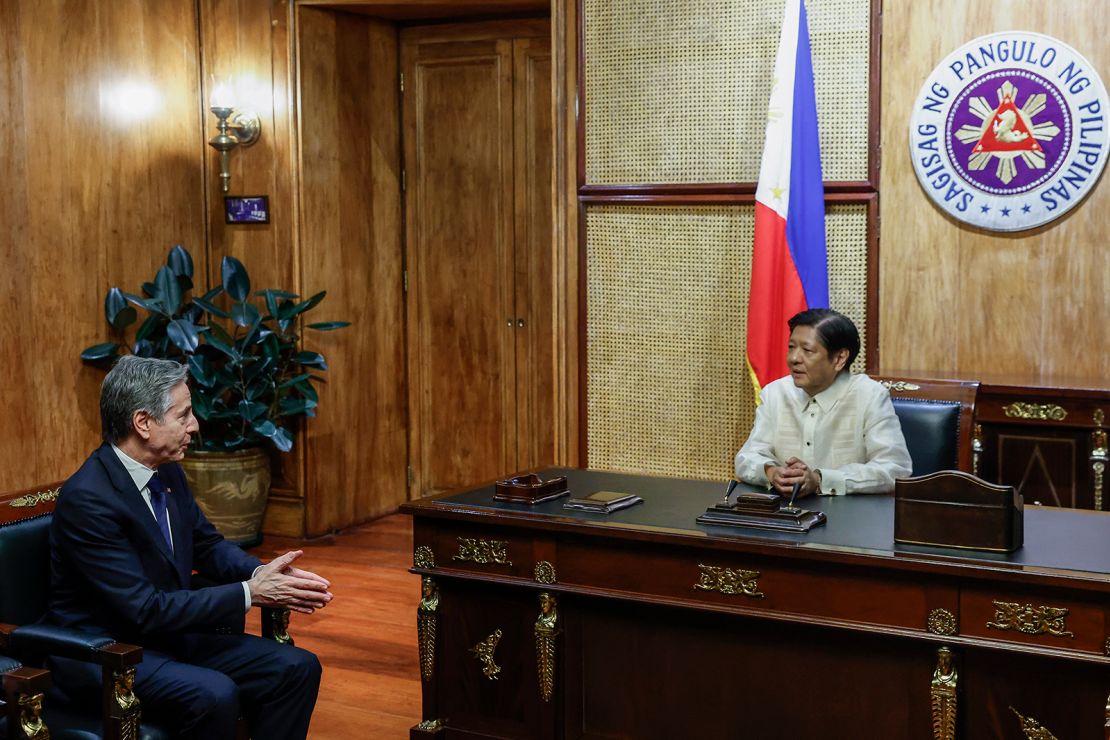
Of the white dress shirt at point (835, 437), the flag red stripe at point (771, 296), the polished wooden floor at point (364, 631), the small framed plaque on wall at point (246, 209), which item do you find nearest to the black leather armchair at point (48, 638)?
the polished wooden floor at point (364, 631)

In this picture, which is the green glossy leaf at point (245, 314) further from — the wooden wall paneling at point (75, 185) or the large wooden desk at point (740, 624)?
the large wooden desk at point (740, 624)

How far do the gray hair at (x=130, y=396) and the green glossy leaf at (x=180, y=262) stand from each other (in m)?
3.02

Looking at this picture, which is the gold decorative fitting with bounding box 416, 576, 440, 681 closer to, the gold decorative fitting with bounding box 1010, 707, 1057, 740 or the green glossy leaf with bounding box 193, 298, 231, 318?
the gold decorative fitting with bounding box 1010, 707, 1057, 740

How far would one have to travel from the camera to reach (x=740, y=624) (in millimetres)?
2896

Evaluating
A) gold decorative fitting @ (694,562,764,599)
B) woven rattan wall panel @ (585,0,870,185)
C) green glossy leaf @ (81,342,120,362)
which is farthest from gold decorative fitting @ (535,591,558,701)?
green glossy leaf @ (81,342,120,362)

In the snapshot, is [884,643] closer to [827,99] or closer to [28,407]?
[827,99]

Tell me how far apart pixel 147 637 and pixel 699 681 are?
1.30 m

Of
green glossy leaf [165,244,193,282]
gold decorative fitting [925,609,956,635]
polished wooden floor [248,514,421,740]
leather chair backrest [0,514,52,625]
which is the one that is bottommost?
polished wooden floor [248,514,421,740]

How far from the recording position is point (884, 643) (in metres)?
2.73

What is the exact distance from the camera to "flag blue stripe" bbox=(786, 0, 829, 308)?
4.58 meters

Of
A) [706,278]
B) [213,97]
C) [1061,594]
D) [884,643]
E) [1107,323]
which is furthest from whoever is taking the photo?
[213,97]

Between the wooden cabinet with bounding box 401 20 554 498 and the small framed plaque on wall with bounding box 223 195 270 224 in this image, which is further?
the wooden cabinet with bounding box 401 20 554 498

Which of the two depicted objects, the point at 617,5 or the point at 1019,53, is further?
the point at 617,5

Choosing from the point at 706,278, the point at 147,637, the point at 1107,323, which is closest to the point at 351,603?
the point at 706,278
